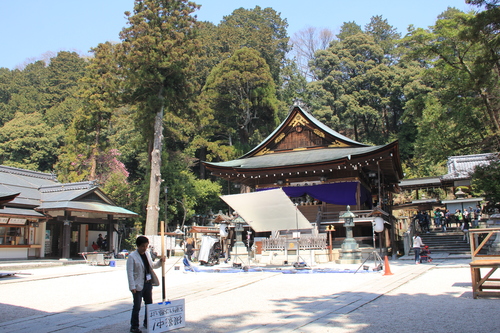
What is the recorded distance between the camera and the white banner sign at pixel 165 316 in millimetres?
5320

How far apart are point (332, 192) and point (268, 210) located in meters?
8.81

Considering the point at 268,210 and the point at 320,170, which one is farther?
the point at 320,170

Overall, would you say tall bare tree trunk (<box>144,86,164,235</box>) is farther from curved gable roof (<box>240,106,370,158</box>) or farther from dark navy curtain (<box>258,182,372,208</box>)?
dark navy curtain (<box>258,182,372,208</box>)

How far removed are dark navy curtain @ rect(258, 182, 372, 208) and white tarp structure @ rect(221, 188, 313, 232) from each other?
7.69 meters


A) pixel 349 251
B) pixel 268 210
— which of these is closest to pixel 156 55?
pixel 268 210

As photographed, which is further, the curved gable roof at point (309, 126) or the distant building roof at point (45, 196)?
the curved gable roof at point (309, 126)

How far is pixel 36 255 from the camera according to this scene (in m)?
21.8

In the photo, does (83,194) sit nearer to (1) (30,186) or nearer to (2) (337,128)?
(1) (30,186)

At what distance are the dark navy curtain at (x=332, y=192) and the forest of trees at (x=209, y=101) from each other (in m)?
4.15

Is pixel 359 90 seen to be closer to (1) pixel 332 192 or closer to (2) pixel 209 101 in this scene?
(2) pixel 209 101

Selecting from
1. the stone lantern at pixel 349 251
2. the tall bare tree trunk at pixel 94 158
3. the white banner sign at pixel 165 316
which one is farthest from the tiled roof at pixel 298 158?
the white banner sign at pixel 165 316

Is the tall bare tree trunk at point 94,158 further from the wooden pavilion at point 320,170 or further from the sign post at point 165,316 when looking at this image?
the sign post at point 165,316

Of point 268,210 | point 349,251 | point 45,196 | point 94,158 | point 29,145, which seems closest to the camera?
point 268,210

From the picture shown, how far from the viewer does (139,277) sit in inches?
231
